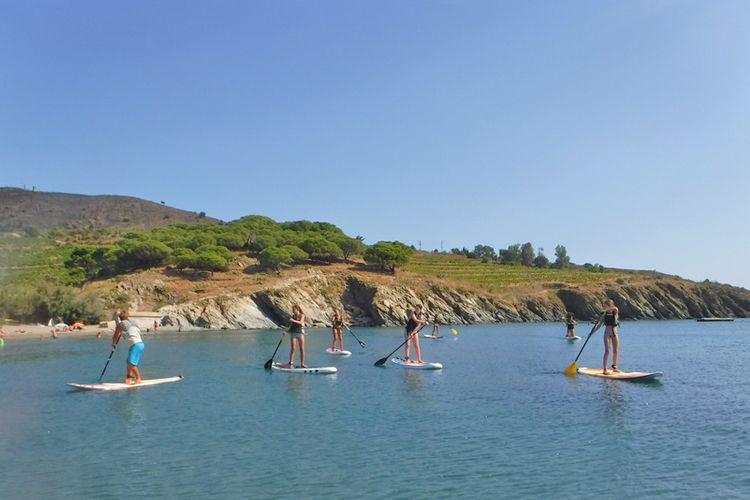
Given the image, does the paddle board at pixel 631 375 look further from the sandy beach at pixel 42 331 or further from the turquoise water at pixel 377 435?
the sandy beach at pixel 42 331

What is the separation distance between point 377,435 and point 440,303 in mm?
74892

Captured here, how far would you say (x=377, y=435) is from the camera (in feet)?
47.0

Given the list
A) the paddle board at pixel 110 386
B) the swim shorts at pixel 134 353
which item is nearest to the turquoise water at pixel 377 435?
the paddle board at pixel 110 386

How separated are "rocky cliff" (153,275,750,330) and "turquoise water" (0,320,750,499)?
44.9 meters

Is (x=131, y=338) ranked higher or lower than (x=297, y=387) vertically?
higher

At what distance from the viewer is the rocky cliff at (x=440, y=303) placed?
72.4m

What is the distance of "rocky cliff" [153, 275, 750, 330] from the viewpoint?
72.4 metres

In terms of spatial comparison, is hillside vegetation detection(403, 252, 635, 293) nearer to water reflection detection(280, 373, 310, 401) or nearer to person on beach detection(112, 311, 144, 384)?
water reflection detection(280, 373, 310, 401)

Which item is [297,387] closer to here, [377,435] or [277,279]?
[377,435]

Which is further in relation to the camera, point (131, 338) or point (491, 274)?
point (491, 274)

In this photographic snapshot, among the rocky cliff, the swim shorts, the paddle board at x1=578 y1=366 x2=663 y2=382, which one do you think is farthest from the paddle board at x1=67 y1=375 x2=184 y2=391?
the rocky cliff

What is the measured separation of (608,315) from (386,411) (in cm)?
1166

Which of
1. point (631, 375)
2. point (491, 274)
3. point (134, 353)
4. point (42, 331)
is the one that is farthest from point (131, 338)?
point (491, 274)

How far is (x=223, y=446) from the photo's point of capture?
1335 cm
